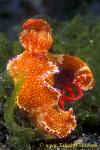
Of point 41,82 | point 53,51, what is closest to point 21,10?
point 53,51

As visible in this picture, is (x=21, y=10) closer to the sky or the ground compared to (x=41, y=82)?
closer to the sky

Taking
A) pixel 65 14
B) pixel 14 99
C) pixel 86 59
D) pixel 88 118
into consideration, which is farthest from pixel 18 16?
pixel 14 99

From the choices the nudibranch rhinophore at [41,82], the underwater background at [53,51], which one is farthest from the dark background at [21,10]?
the nudibranch rhinophore at [41,82]

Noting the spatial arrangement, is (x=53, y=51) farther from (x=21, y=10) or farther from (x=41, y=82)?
(x=21, y=10)

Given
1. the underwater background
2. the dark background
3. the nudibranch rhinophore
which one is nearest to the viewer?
the underwater background

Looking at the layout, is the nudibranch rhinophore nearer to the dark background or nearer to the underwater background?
the underwater background

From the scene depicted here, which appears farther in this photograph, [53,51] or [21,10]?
[21,10]

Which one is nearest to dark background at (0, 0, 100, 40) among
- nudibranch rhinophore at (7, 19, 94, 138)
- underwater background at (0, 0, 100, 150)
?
underwater background at (0, 0, 100, 150)
